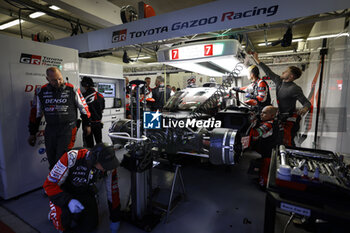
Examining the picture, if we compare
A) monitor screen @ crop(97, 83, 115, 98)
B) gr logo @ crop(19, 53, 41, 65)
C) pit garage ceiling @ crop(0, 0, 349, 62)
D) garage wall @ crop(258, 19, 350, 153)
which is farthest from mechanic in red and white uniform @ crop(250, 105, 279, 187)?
monitor screen @ crop(97, 83, 115, 98)

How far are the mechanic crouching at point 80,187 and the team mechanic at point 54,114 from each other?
0.91m

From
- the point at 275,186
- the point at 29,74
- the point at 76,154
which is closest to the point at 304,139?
the point at 275,186

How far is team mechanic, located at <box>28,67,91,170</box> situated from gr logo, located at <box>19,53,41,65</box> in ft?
1.65

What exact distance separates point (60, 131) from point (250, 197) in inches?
120

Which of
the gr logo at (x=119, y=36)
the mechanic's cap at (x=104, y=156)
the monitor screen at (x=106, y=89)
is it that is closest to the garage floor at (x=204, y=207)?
the mechanic's cap at (x=104, y=156)

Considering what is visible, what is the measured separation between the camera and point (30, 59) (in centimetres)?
291

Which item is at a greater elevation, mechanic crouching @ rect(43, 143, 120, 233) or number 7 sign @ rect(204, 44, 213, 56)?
number 7 sign @ rect(204, 44, 213, 56)

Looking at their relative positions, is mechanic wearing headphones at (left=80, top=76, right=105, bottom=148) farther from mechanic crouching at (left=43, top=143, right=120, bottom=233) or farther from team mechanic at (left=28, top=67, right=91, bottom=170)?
mechanic crouching at (left=43, top=143, right=120, bottom=233)

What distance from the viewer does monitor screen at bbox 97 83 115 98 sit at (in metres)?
5.24

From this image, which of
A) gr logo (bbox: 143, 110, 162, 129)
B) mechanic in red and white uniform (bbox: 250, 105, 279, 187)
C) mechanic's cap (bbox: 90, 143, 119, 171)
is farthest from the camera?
mechanic in red and white uniform (bbox: 250, 105, 279, 187)

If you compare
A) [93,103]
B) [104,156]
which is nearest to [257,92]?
[104,156]

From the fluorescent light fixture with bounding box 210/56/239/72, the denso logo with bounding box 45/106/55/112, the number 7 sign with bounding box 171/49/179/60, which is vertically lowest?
the denso logo with bounding box 45/106/55/112

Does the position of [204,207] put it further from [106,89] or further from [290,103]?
[106,89]

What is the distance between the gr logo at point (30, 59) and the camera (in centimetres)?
283
